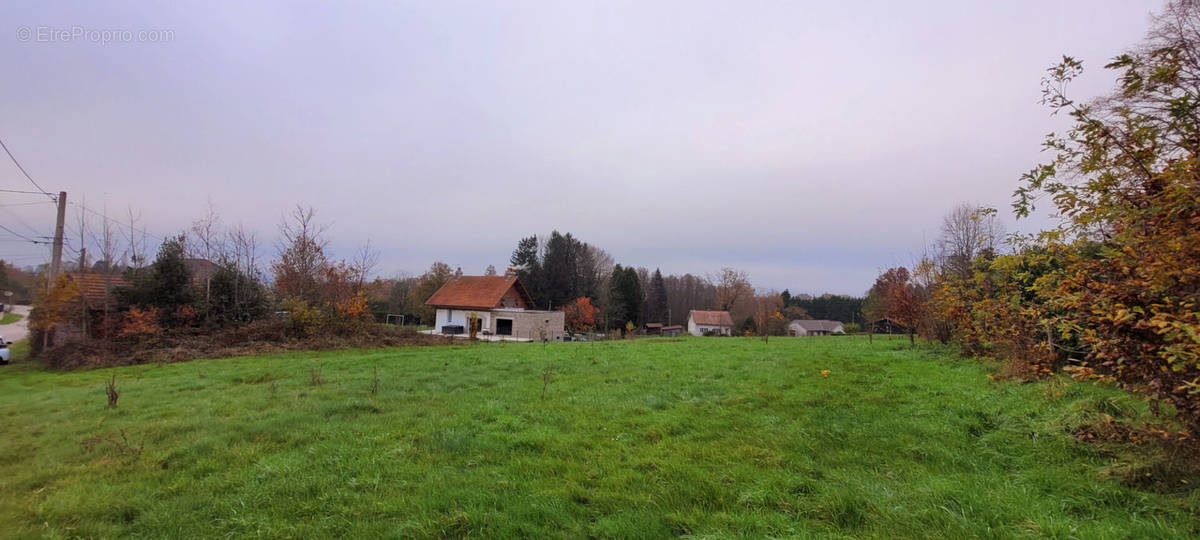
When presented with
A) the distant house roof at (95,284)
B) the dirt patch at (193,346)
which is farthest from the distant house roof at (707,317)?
the distant house roof at (95,284)

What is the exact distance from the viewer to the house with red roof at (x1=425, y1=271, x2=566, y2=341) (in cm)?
3572

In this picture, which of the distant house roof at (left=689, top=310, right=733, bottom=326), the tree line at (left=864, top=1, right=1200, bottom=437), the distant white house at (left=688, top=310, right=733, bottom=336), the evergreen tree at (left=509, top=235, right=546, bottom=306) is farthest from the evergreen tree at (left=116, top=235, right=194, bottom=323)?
the distant house roof at (left=689, top=310, right=733, bottom=326)

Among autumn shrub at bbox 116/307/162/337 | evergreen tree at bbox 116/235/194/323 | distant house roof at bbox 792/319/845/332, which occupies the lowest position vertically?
distant house roof at bbox 792/319/845/332

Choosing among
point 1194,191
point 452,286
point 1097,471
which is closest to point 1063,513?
point 1097,471

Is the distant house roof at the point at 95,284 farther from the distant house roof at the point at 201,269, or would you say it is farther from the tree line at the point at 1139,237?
the tree line at the point at 1139,237

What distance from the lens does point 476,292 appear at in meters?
37.6

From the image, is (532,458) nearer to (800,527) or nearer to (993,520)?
(800,527)

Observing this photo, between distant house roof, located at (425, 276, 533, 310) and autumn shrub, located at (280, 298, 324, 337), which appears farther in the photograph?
distant house roof, located at (425, 276, 533, 310)

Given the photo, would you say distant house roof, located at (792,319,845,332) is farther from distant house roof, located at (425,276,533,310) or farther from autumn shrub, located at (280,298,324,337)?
autumn shrub, located at (280,298,324,337)

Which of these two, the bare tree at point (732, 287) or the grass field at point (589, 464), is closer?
the grass field at point (589, 464)

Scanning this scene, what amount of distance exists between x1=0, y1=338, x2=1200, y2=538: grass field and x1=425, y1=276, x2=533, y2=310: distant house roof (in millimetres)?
28521

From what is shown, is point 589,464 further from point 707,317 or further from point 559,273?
point 707,317

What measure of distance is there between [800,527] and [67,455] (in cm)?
673

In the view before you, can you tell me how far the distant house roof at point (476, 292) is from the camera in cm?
3621
